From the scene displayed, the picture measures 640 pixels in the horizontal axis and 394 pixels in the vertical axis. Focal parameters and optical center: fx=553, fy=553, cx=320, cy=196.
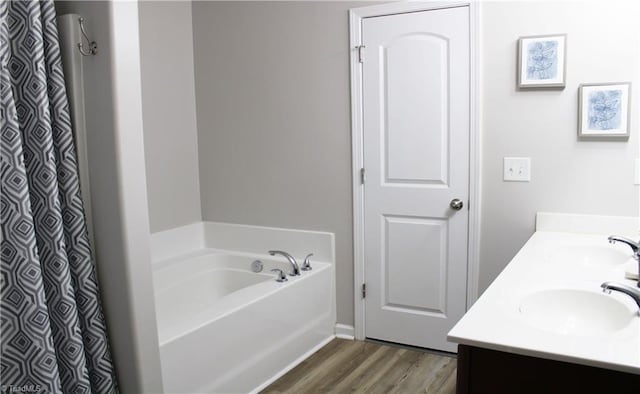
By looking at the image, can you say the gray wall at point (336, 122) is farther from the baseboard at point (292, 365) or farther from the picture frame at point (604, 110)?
the baseboard at point (292, 365)

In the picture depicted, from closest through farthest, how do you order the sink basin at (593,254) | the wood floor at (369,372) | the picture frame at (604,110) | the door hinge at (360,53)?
the sink basin at (593,254)
the picture frame at (604,110)
the wood floor at (369,372)
the door hinge at (360,53)

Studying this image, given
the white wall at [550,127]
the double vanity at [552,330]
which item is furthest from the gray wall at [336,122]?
the double vanity at [552,330]

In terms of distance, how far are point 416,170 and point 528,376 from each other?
1876 millimetres

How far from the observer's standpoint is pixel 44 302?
1713mm

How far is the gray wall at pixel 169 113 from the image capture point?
3535 mm

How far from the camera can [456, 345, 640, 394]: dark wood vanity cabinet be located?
133cm

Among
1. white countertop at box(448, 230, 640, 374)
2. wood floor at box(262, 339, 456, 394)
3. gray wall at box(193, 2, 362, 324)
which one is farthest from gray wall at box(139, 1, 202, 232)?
white countertop at box(448, 230, 640, 374)

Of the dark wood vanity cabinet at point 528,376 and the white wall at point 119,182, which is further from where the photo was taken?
the white wall at point 119,182

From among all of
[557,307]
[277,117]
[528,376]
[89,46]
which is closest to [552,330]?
[557,307]

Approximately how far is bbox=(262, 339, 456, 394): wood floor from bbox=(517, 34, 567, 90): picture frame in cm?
158

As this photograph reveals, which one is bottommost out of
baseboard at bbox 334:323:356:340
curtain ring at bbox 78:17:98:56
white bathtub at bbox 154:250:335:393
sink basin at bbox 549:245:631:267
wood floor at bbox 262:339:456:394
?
wood floor at bbox 262:339:456:394

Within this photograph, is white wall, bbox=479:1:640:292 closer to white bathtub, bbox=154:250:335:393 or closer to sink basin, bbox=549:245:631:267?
sink basin, bbox=549:245:631:267

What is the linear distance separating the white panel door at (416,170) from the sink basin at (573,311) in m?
1.30

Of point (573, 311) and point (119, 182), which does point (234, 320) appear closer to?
point (119, 182)
